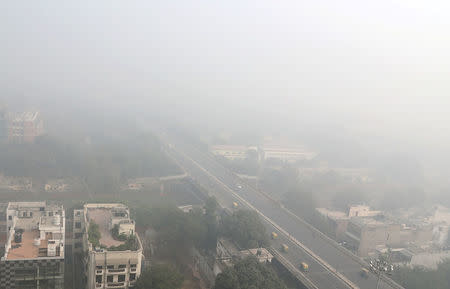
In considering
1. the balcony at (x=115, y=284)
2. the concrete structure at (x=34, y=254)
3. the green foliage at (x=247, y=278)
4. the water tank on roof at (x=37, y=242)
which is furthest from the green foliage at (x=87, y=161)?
the green foliage at (x=247, y=278)

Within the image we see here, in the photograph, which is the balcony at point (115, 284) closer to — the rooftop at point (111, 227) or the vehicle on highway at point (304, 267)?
the rooftop at point (111, 227)

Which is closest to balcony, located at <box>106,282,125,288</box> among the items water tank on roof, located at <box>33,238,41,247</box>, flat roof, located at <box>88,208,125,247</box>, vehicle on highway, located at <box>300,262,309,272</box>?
flat roof, located at <box>88,208,125,247</box>

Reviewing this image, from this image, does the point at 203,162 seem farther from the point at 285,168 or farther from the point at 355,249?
the point at 355,249

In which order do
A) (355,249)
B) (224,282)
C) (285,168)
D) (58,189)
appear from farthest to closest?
1. (285,168)
2. (58,189)
3. (355,249)
4. (224,282)

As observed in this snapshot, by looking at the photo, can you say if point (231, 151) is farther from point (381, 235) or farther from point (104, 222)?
point (104, 222)

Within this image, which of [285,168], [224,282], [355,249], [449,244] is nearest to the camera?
[224,282]

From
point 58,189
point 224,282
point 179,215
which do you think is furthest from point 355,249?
point 58,189

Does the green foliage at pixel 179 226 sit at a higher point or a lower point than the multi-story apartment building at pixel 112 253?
lower
